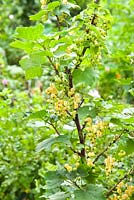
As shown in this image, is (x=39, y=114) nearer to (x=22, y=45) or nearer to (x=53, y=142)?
(x=53, y=142)

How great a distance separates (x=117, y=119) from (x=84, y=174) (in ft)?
0.61

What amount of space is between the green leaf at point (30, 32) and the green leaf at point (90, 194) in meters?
0.44

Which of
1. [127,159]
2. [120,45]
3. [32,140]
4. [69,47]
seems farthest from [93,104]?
[120,45]

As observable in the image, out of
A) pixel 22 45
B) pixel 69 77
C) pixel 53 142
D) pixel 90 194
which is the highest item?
pixel 22 45

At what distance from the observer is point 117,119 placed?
145cm

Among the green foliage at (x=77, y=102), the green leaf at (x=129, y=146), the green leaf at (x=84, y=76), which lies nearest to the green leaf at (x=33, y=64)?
the green foliage at (x=77, y=102)

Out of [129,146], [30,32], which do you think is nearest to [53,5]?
[30,32]

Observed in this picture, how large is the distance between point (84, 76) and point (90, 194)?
33 cm

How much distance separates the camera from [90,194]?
4.54 feet

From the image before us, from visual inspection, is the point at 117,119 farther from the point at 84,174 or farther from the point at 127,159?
the point at 127,159

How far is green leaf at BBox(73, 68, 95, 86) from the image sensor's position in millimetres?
1406

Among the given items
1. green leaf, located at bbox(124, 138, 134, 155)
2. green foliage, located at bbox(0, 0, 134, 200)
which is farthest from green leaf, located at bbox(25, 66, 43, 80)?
green leaf, located at bbox(124, 138, 134, 155)

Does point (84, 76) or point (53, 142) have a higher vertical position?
point (84, 76)

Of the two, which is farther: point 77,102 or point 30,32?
point 77,102
